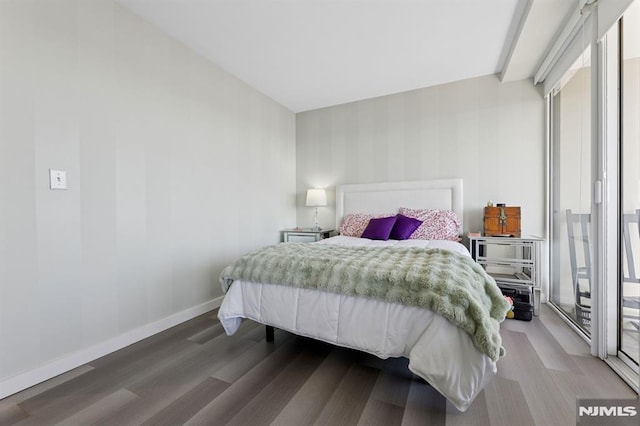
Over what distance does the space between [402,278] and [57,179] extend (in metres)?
2.14

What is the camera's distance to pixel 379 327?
4.64 ft

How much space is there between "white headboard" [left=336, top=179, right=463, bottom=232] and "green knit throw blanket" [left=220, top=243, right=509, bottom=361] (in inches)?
58.3

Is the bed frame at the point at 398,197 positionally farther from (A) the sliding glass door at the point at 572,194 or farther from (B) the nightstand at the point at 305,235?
(A) the sliding glass door at the point at 572,194

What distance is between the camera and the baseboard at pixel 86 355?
1.49m

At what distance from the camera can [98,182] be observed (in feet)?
6.12

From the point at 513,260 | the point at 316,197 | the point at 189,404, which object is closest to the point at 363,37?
the point at 316,197

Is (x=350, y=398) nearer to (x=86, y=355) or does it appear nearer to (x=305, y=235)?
(x=86, y=355)

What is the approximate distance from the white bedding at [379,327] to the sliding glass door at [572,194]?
1501 mm

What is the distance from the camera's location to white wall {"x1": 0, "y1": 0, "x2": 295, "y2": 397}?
1.52m

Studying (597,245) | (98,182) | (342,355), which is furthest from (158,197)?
(597,245)

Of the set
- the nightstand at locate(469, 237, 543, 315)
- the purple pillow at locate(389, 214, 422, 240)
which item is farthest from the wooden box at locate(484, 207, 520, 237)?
the purple pillow at locate(389, 214, 422, 240)

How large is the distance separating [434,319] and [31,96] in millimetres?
2556

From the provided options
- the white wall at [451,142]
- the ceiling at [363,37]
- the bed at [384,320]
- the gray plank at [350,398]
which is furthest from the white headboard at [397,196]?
the gray plank at [350,398]

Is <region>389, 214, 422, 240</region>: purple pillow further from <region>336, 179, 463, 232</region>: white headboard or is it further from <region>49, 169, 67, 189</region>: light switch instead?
<region>49, 169, 67, 189</region>: light switch
